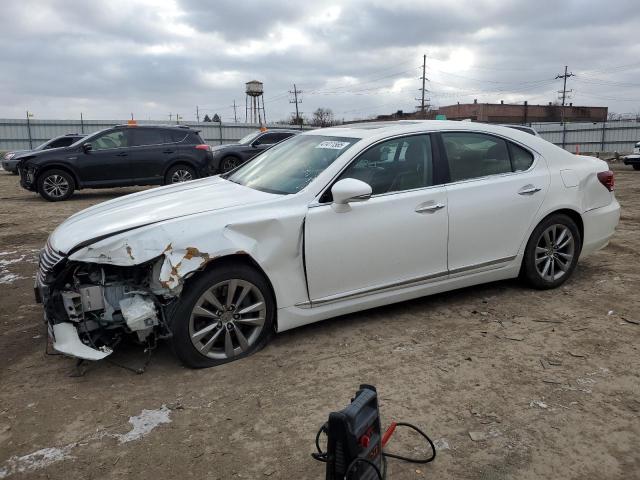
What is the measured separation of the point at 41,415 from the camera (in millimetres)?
2973

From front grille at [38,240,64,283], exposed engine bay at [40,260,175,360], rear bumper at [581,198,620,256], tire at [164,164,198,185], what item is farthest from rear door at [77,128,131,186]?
rear bumper at [581,198,620,256]

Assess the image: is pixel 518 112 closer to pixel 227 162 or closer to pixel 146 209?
pixel 227 162

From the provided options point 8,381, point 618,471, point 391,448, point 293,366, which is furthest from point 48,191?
point 618,471

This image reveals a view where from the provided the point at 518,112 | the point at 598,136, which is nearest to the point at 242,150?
the point at 598,136

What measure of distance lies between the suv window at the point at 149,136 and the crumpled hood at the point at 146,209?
848 cm

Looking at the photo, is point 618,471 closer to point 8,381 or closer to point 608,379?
point 608,379

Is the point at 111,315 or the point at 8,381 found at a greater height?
the point at 111,315

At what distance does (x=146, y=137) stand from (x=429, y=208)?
9925 millimetres

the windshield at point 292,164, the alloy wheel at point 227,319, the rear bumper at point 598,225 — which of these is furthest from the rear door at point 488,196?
the alloy wheel at point 227,319

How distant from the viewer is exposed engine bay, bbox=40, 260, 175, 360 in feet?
10.6

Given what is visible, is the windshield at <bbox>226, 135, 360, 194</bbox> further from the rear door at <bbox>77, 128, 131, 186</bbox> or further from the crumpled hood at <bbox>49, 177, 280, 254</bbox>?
the rear door at <bbox>77, 128, 131, 186</bbox>

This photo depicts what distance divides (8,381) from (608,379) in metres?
3.83

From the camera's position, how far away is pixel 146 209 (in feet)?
12.1

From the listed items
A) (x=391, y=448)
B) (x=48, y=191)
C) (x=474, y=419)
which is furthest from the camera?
(x=48, y=191)
